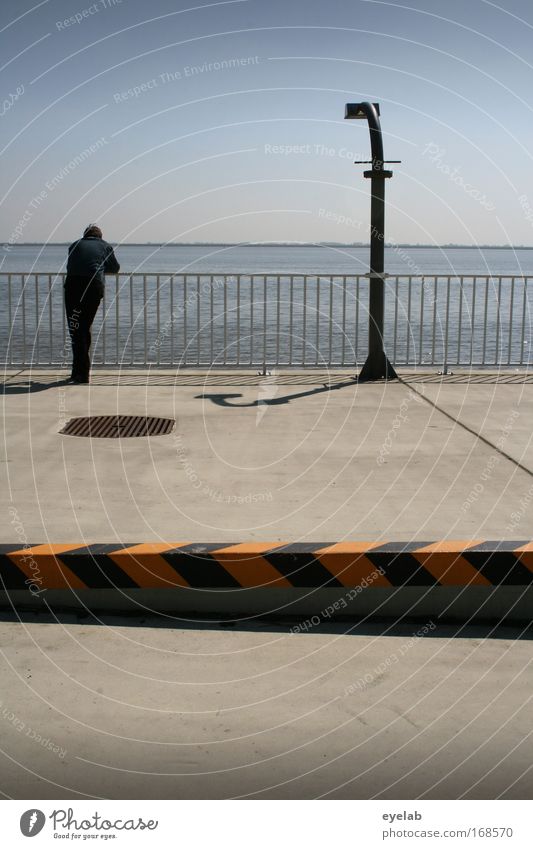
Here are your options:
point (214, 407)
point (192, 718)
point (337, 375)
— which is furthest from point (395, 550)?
point (337, 375)

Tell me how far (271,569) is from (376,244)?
297 inches

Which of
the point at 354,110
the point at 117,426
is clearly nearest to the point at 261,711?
the point at 117,426

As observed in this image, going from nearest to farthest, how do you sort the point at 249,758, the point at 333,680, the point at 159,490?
the point at 249,758 < the point at 333,680 < the point at 159,490

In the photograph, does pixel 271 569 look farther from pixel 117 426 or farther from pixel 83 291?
pixel 83 291

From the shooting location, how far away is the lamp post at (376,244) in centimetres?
1136

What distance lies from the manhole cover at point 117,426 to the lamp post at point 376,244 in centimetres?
315

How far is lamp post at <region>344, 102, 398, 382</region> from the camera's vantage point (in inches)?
447

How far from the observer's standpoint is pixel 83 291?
11.6 metres

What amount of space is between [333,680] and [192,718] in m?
0.60

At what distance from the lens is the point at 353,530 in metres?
5.58

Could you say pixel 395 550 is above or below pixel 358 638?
above

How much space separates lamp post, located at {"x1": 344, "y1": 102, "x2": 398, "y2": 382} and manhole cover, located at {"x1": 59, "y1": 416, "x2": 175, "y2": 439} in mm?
3150

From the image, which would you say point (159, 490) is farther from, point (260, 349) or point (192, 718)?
point (260, 349)
